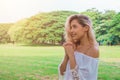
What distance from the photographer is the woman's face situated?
1.24 m

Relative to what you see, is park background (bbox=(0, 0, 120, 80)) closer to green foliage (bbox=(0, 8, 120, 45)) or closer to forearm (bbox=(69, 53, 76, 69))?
green foliage (bbox=(0, 8, 120, 45))

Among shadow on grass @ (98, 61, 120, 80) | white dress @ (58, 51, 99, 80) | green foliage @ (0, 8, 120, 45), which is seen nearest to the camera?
white dress @ (58, 51, 99, 80)

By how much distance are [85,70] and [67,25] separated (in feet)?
0.57

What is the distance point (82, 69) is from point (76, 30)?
0.14 metres

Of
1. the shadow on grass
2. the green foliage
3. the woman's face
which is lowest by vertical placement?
the shadow on grass

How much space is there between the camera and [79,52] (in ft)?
3.96

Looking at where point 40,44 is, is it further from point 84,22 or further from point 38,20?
point 84,22

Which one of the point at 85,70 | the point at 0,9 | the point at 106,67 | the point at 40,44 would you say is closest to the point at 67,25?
the point at 85,70

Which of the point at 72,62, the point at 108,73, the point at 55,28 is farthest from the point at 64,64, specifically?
the point at 55,28

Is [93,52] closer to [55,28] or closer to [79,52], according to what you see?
[79,52]

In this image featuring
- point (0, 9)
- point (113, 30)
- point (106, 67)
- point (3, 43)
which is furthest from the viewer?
point (113, 30)

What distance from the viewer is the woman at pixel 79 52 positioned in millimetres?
1184

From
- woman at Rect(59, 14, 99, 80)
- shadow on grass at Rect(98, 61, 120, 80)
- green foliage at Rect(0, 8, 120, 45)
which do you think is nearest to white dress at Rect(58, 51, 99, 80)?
woman at Rect(59, 14, 99, 80)

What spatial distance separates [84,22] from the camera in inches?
49.3
